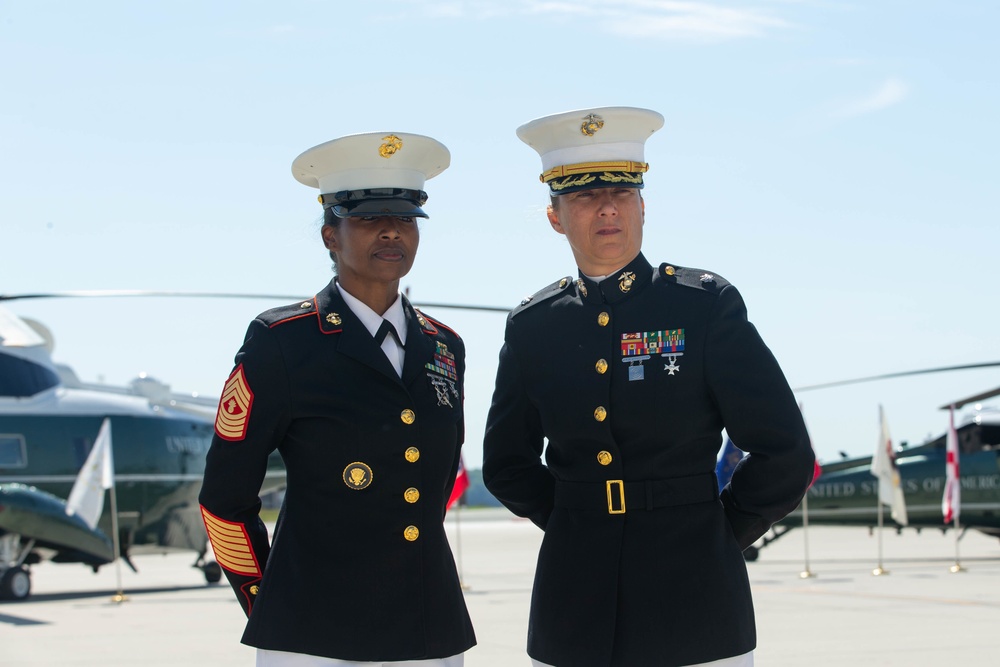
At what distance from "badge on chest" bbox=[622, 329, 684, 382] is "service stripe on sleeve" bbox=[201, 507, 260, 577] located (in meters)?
1.13

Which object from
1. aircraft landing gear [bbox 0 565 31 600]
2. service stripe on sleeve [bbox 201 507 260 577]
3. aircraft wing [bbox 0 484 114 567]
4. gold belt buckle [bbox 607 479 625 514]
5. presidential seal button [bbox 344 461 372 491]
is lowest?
aircraft landing gear [bbox 0 565 31 600]

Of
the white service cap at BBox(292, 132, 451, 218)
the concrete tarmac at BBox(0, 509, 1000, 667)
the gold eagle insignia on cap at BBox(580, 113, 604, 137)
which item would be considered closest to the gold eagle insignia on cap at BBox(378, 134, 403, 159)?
the white service cap at BBox(292, 132, 451, 218)

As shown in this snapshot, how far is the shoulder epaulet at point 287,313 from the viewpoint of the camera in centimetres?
332

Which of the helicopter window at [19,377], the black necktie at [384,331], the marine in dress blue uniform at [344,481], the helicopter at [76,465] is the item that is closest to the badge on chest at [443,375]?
the marine in dress blue uniform at [344,481]

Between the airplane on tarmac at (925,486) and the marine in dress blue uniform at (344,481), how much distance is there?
16349 mm

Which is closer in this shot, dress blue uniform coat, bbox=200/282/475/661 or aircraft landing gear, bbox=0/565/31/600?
dress blue uniform coat, bbox=200/282/475/661

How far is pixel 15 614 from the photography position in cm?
1290

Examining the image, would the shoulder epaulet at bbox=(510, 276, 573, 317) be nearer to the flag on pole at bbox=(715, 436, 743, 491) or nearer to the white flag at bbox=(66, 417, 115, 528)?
the flag on pole at bbox=(715, 436, 743, 491)

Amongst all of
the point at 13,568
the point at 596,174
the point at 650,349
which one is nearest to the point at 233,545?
the point at 650,349

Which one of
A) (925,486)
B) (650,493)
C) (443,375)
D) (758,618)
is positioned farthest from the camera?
(925,486)

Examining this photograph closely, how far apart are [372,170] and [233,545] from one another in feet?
3.64

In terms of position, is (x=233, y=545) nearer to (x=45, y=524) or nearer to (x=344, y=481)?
(x=344, y=481)

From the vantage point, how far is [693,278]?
323 cm

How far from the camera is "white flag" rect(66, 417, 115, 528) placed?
49.4 feet
